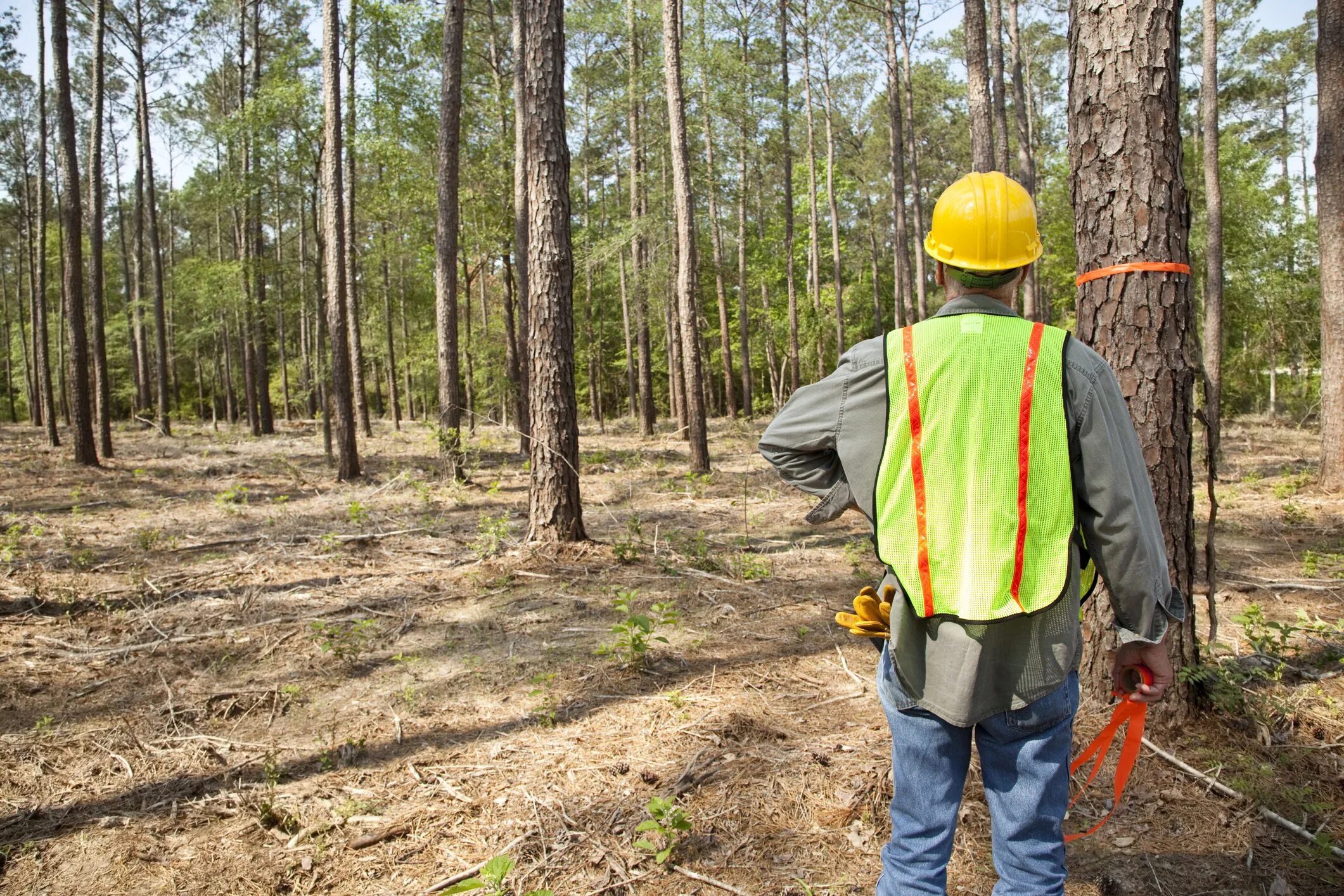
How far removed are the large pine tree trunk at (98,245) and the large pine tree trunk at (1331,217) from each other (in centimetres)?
1737

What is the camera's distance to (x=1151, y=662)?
180 centimetres

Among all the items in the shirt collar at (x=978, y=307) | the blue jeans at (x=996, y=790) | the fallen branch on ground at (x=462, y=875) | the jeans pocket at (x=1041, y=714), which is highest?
the shirt collar at (x=978, y=307)

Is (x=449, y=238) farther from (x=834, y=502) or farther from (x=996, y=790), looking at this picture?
(x=996, y=790)

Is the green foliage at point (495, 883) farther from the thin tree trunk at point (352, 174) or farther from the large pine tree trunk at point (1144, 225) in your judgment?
the thin tree trunk at point (352, 174)

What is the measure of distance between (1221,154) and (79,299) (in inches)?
1100

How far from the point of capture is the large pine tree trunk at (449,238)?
11.4 meters

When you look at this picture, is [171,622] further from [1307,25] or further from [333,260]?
[1307,25]

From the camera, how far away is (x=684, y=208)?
12203 millimetres

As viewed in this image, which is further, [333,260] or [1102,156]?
[333,260]

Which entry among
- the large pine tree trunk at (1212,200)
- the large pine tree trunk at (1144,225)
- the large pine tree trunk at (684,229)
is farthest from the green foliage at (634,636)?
the large pine tree trunk at (1212,200)

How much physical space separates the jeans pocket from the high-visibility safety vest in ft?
0.70

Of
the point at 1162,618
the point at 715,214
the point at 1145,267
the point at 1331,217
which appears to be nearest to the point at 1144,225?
the point at 1145,267

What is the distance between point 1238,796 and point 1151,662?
1739mm

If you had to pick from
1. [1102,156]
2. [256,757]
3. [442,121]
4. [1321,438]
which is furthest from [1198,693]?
[442,121]
